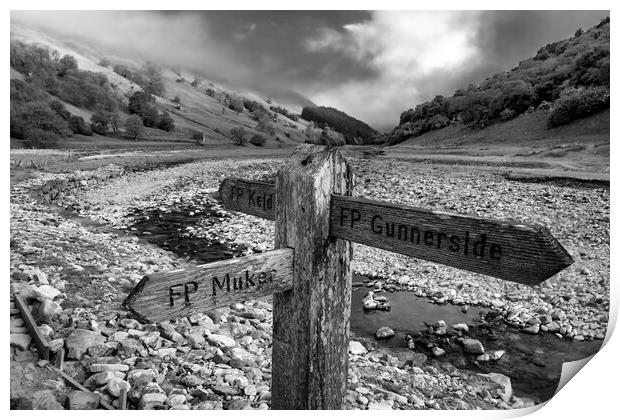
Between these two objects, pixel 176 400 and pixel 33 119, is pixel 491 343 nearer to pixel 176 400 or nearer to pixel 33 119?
pixel 176 400

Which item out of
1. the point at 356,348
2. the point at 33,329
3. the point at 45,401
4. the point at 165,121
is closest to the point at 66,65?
the point at 165,121

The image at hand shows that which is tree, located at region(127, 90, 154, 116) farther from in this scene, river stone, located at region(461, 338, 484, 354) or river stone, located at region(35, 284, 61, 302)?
river stone, located at region(461, 338, 484, 354)

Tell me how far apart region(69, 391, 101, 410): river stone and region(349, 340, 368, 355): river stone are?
169 cm

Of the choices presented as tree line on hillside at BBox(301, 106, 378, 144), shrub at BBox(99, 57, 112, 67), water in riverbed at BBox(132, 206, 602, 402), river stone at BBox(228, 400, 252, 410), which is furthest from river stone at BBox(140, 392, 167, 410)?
shrub at BBox(99, 57, 112, 67)

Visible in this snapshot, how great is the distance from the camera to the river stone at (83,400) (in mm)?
2689

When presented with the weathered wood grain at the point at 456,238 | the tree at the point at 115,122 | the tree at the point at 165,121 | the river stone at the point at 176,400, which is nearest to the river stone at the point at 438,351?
the river stone at the point at 176,400

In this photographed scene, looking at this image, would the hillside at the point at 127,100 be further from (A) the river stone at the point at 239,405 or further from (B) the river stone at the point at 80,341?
(A) the river stone at the point at 239,405

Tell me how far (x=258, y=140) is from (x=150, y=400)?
293cm

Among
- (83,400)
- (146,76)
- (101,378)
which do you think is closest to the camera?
(83,400)

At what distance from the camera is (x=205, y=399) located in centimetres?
285

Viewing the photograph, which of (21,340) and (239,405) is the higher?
(21,340)

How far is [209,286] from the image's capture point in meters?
1.33

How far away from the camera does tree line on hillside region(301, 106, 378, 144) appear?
438cm

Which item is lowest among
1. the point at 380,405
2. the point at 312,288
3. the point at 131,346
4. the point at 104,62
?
the point at 380,405
